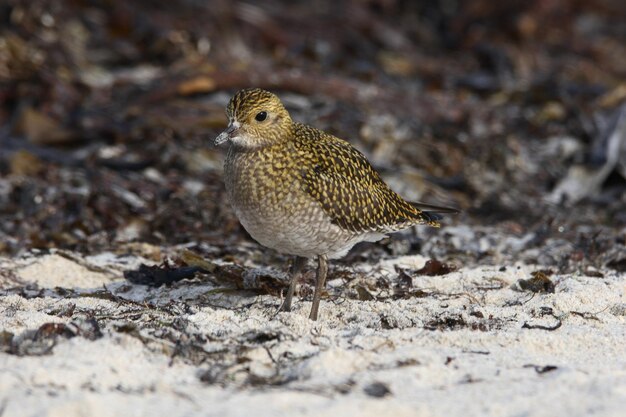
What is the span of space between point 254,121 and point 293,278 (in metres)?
0.95

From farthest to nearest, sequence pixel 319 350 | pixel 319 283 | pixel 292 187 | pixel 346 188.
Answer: pixel 346 188, pixel 319 283, pixel 292 187, pixel 319 350

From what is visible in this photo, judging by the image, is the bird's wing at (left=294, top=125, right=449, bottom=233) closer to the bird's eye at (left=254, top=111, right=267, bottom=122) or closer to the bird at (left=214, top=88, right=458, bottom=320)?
the bird at (left=214, top=88, right=458, bottom=320)

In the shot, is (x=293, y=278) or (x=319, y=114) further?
(x=319, y=114)

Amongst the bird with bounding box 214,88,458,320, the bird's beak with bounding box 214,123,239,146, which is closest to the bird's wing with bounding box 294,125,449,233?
the bird with bounding box 214,88,458,320

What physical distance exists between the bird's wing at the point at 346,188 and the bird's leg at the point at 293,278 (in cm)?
39

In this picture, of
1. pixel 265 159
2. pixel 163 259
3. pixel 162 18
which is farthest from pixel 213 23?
pixel 265 159

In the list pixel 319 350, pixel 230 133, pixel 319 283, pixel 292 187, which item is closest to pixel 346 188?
pixel 292 187

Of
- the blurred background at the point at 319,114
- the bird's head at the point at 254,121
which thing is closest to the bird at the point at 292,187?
the bird's head at the point at 254,121

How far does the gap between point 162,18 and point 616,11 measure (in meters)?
6.85

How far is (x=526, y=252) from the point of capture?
23.2ft

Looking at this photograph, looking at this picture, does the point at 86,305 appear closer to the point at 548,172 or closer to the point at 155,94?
the point at 155,94

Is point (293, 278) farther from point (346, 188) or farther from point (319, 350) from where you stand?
point (319, 350)

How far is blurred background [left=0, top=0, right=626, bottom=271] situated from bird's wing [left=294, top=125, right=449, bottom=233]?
0.91 meters

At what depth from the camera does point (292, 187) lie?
211 inches
